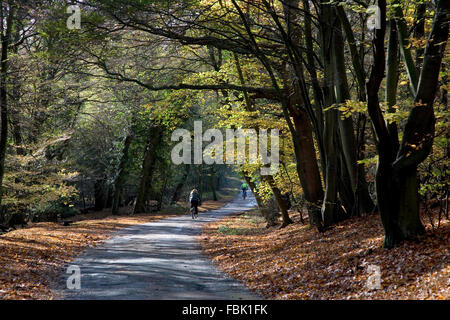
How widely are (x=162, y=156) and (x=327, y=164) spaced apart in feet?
77.7

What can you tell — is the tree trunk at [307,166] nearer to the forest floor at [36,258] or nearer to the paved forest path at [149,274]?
the paved forest path at [149,274]

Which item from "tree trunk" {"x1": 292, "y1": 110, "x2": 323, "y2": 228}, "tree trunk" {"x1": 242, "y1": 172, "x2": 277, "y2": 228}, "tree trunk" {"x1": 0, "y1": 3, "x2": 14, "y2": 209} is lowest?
"tree trunk" {"x1": 242, "y1": 172, "x2": 277, "y2": 228}

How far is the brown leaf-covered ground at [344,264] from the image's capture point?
674 centimetres

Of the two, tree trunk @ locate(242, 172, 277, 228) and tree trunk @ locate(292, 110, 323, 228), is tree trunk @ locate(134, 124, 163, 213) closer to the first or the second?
tree trunk @ locate(242, 172, 277, 228)

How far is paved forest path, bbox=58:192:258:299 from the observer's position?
24.9 ft

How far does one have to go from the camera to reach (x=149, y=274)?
9.27 meters

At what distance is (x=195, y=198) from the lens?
1118 inches

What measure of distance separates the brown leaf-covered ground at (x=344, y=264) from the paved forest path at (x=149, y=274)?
62cm

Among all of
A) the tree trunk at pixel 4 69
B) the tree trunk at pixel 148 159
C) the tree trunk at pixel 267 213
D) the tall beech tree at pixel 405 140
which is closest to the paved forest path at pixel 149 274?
the tall beech tree at pixel 405 140

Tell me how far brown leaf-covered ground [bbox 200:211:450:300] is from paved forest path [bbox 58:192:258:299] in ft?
2.03

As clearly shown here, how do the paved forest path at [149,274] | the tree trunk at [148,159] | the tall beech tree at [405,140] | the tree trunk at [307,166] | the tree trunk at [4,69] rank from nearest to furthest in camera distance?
the paved forest path at [149,274], the tall beech tree at [405,140], the tree trunk at [4,69], the tree trunk at [307,166], the tree trunk at [148,159]

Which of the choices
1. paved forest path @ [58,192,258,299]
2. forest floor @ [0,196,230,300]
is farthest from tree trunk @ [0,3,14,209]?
paved forest path @ [58,192,258,299]
